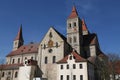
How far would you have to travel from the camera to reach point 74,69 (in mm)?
55406

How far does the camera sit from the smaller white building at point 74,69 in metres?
54.2

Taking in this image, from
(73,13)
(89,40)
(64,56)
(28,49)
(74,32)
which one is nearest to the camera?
(64,56)

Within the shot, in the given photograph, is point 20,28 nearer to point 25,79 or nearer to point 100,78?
point 25,79

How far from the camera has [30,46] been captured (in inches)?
3233

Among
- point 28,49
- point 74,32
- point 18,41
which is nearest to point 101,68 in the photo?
point 74,32

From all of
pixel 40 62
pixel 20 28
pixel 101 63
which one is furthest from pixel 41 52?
pixel 20 28

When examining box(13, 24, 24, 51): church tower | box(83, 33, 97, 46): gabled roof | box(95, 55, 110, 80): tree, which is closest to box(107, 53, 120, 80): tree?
box(95, 55, 110, 80): tree

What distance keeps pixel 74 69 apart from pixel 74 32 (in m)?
19.9

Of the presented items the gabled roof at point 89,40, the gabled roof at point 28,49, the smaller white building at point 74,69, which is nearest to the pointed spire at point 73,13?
the gabled roof at point 89,40

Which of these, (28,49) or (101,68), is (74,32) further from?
(28,49)

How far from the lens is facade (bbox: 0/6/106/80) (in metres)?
55.7

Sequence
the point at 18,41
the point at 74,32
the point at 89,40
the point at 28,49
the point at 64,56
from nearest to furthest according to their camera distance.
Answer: the point at 64,56 → the point at 74,32 → the point at 89,40 → the point at 28,49 → the point at 18,41

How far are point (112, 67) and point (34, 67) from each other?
2589 cm

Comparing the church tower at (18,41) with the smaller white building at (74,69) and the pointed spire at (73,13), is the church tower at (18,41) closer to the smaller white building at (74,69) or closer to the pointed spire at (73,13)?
the pointed spire at (73,13)
